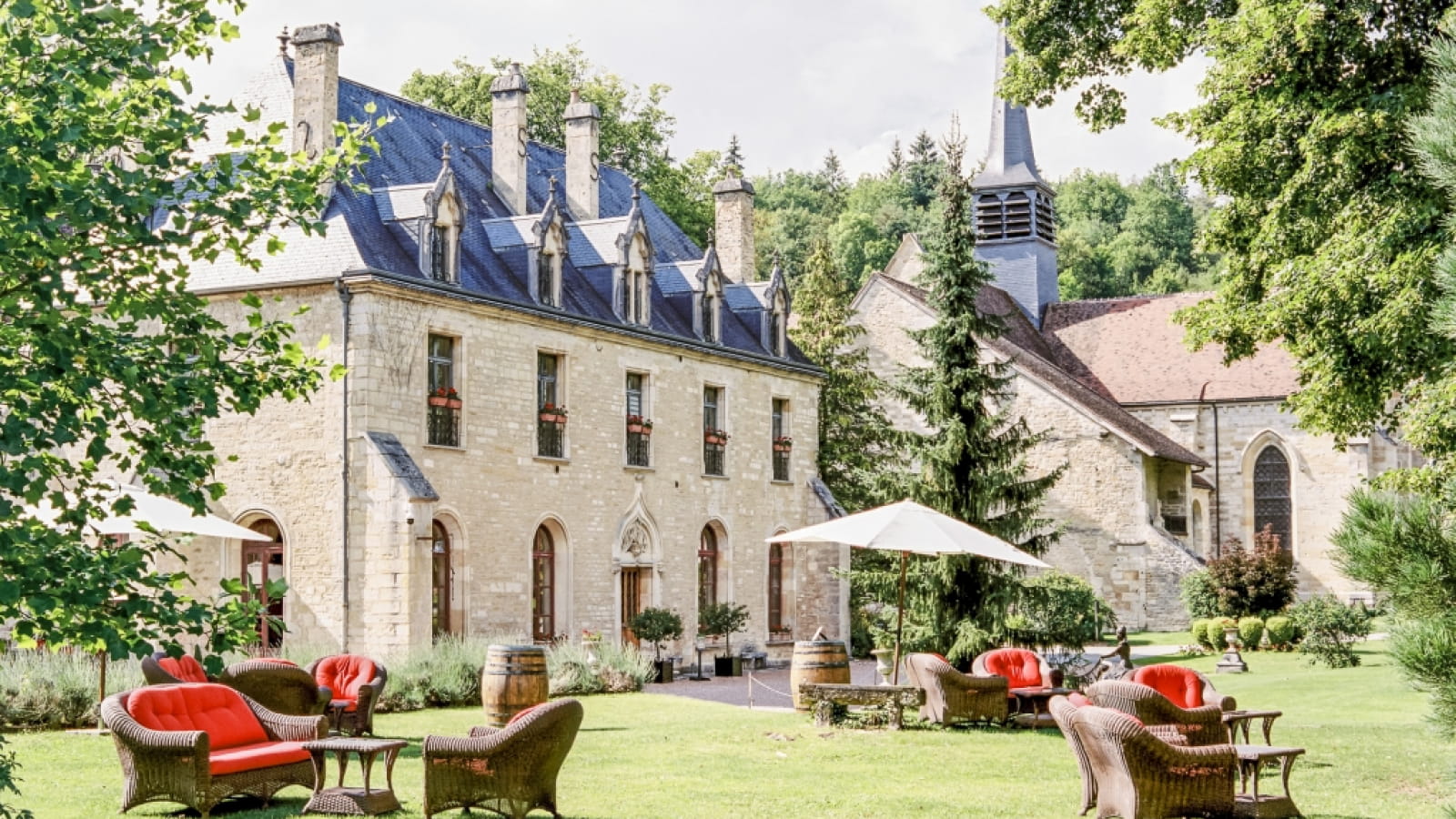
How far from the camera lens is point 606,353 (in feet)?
88.7

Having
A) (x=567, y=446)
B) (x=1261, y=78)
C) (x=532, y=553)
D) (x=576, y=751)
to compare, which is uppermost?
(x=1261, y=78)

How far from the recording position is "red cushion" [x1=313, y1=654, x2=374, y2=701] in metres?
14.9

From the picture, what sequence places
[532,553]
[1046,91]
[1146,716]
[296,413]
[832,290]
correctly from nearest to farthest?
[1146,716], [1046,91], [296,413], [532,553], [832,290]

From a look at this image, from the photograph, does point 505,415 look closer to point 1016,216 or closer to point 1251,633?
point 1251,633

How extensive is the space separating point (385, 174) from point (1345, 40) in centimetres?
1561

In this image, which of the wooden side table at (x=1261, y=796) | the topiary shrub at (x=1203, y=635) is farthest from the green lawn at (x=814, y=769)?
the topiary shrub at (x=1203, y=635)

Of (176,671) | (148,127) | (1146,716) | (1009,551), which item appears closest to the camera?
(148,127)

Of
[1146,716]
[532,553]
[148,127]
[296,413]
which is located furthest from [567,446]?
[148,127]

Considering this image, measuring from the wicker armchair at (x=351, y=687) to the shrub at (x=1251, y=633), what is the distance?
68.9 feet

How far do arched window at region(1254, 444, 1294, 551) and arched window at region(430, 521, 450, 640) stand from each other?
2851 cm

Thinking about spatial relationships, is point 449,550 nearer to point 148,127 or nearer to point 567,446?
point 567,446

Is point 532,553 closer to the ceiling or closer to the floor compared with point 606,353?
closer to the floor

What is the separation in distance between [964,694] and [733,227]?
18872mm

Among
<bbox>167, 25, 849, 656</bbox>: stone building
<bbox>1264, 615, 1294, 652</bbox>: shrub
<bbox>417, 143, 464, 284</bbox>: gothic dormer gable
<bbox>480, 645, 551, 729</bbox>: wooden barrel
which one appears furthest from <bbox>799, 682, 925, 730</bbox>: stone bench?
<bbox>1264, 615, 1294, 652</bbox>: shrub
